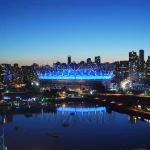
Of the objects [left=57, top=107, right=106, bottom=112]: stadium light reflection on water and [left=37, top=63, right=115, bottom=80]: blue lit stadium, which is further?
[left=37, top=63, right=115, bottom=80]: blue lit stadium

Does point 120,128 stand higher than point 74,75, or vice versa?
point 74,75

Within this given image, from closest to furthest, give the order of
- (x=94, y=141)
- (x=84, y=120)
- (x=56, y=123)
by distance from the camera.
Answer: (x=94, y=141), (x=56, y=123), (x=84, y=120)

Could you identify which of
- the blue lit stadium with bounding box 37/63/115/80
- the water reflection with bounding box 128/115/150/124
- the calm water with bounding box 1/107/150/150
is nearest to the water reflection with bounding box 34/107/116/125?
the calm water with bounding box 1/107/150/150

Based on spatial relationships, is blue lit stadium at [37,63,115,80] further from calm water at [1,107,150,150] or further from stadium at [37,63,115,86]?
calm water at [1,107,150,150]

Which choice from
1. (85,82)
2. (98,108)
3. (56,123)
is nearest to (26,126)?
(56,123)

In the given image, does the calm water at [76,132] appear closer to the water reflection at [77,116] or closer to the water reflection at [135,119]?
the water reflection at [77,116]

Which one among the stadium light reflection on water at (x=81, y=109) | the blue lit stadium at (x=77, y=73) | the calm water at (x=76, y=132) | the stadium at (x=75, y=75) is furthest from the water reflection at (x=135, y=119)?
the blue lit stadium at (x=77, y=73)

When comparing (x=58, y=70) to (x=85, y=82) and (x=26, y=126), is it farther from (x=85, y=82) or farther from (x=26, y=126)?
(x=26, y=126)
